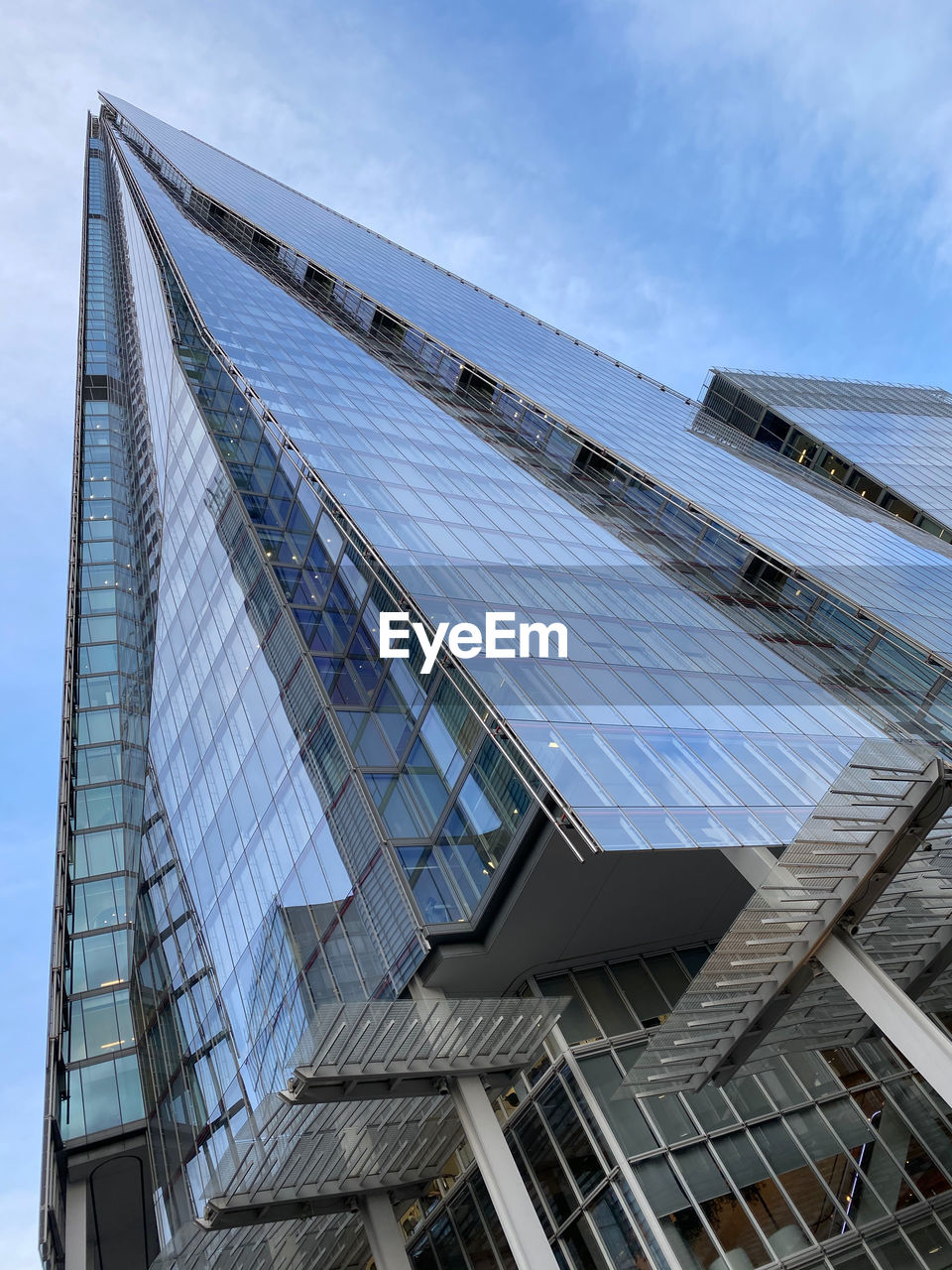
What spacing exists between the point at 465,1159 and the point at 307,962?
19.2ft

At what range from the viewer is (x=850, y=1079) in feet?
69.9

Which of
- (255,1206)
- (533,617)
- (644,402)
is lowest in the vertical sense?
(255,1206)

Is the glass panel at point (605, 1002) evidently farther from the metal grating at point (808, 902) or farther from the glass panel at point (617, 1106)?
the metal grating at point (808, 902)

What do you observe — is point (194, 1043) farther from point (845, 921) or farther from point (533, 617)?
point (845, 921)

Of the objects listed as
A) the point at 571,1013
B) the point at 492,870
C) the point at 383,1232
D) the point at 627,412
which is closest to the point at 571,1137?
the point at 571,1013

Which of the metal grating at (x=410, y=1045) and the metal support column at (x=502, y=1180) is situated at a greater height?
the metal grating at (x=410, y=1045)

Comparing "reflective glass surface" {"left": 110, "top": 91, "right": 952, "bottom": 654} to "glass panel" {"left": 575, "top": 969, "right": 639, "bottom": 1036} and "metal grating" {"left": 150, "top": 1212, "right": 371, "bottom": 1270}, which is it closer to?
"glass panel" {"left": 575, "top": 969, "right": 639, "bottom": 1036}

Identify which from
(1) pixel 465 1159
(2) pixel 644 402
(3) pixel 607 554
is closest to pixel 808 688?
(3) pixel 607 554

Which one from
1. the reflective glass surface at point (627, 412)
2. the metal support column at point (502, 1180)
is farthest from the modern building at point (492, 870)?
the reflective glass surface at point (627, 412)

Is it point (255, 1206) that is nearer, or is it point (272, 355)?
point (255, 1206)

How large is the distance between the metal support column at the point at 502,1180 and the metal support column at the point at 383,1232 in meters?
4.00

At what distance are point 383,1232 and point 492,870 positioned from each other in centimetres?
847

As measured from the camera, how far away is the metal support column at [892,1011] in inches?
481

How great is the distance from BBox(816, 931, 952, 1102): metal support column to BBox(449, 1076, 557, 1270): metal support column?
6.57m
